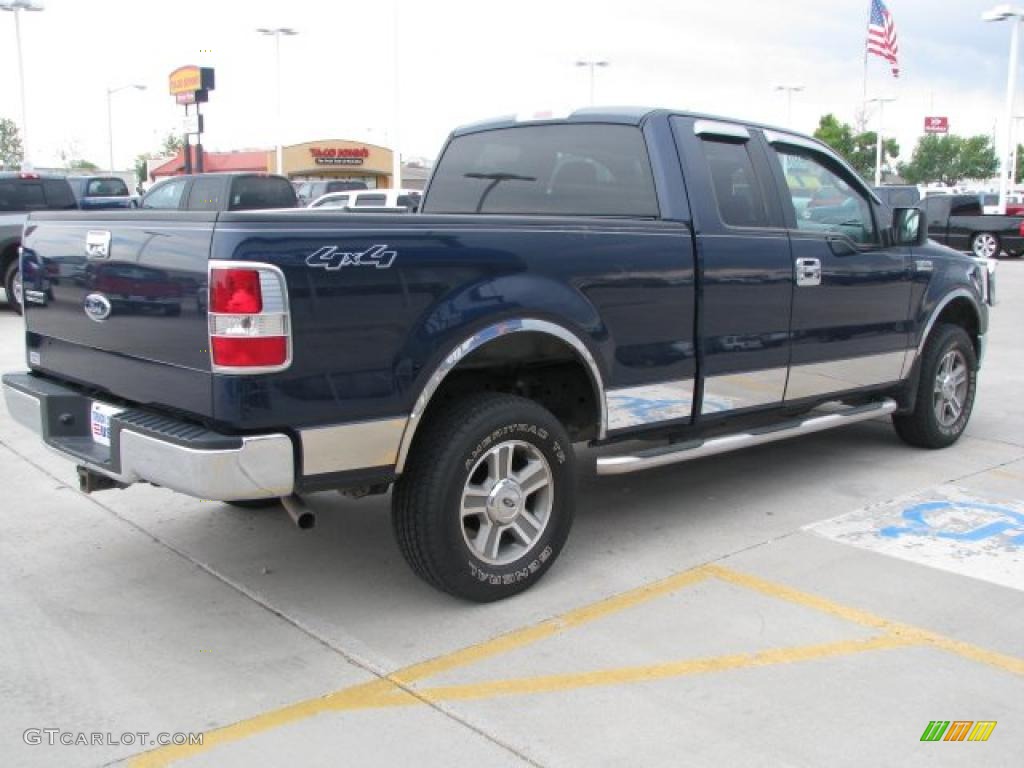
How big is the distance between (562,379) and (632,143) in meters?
1.27

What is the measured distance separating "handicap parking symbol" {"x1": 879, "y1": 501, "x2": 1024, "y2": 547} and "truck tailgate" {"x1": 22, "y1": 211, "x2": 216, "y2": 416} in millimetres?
3492

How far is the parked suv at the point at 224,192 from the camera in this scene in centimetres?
1639

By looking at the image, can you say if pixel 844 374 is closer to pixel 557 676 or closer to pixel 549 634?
pixel 549 634

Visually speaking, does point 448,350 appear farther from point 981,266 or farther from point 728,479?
point 981,266

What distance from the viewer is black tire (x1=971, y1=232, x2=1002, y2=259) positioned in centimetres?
2522

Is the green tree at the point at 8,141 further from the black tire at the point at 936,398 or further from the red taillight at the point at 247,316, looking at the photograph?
the red taillight at the point at 247,316

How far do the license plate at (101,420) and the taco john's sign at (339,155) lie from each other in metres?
54.3

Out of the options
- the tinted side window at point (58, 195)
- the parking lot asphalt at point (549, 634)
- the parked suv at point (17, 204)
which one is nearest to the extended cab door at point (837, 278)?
the parking lot asphalt at point (549, 634)

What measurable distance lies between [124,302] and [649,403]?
2292mm

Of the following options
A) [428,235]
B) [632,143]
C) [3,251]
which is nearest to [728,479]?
[632,143]

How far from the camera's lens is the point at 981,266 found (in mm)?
7184

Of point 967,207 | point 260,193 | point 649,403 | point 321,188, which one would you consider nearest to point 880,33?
point 967,207

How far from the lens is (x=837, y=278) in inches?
223

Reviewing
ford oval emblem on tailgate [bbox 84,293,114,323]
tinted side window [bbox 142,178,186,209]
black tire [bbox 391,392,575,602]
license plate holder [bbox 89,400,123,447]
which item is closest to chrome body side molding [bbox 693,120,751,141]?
black tire [bbox 391,392,575,602]
